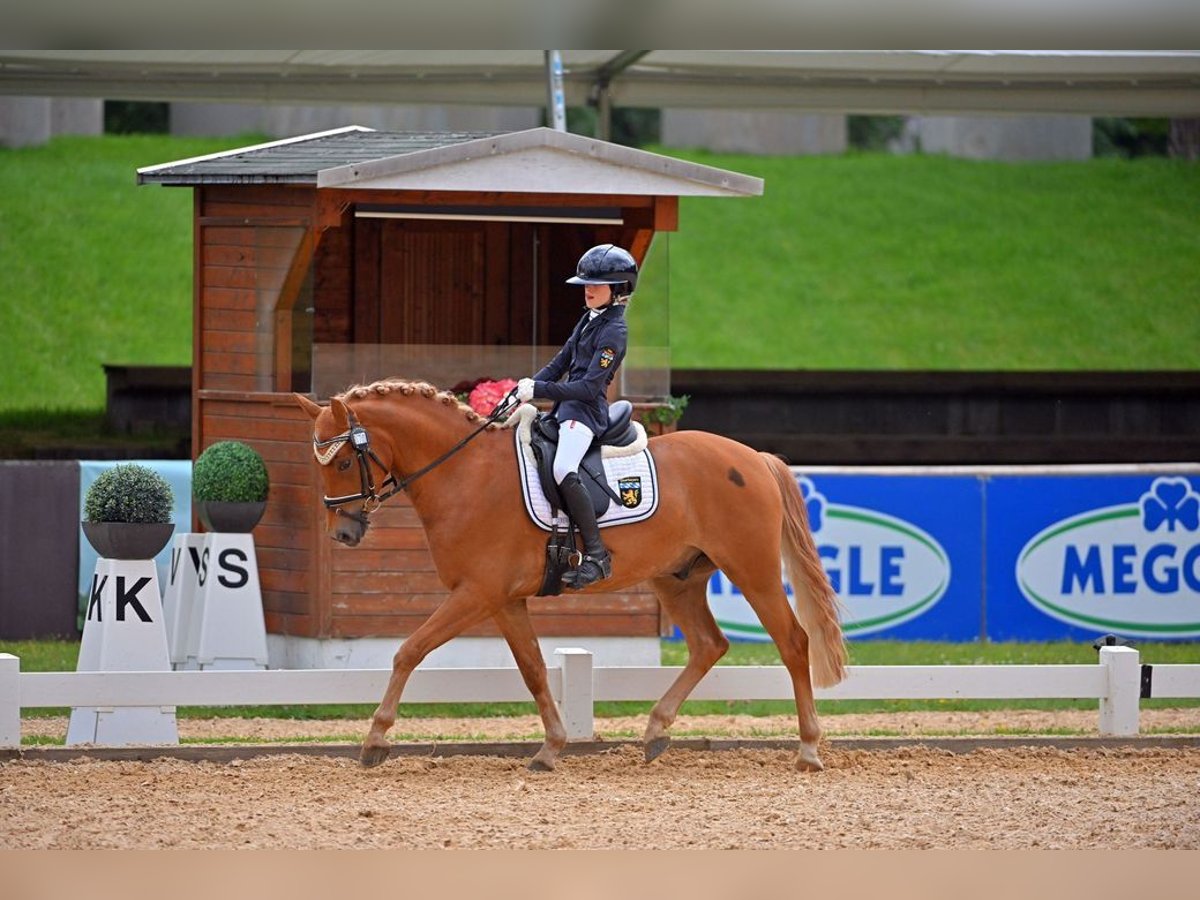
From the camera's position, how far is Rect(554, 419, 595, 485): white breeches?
7164 millimetres

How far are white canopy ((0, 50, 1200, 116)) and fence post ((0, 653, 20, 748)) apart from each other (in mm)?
9013

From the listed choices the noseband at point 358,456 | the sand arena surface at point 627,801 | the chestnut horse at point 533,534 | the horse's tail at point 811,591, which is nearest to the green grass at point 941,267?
the horse's tail at point 811,591

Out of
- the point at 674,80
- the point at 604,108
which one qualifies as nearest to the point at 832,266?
the point at 674,80

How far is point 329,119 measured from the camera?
26031mm

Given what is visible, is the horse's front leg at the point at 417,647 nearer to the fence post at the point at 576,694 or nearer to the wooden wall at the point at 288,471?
the fence post at the point at 576,694

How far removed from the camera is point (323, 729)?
363 inches

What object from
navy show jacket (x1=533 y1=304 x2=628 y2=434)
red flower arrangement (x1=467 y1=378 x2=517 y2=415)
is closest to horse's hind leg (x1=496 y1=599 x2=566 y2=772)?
navy show jacket (x1=533 y1=304 x2=628 y2=434)

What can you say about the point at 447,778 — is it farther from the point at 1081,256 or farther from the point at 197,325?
the point at 1081,256

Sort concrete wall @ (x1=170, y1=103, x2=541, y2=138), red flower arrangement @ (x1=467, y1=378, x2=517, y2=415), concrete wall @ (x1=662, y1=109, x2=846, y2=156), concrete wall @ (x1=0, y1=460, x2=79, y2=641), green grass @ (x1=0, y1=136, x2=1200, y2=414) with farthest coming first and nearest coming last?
concrete wall @ (x1=662, y1=109, x2=846, y2=156)
concrete wall @ (x1=170, y1=103, x2=541, y2=138)
green grass @ (x1=0, y1=136, x2=1200, y2=414)
concrete wall @ (x1=0, y1=460, x2=79, y2=641)
red flower arrangement @ (x1=467, y1=378, x2=517, y2=415)

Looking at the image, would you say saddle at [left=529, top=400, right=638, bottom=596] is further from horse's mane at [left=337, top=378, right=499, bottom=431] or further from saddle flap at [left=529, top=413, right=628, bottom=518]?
horse's mane at [left=337, top=378, right=499, bottom=431]

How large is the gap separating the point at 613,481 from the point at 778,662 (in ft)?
13.9

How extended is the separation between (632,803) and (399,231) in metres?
6.38

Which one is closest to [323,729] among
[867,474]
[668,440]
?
[668,440]

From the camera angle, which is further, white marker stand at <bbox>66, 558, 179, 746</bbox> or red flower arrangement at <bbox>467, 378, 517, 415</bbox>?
red flower arrangement at <bbox>467, 378, 517, 415</bbox>
